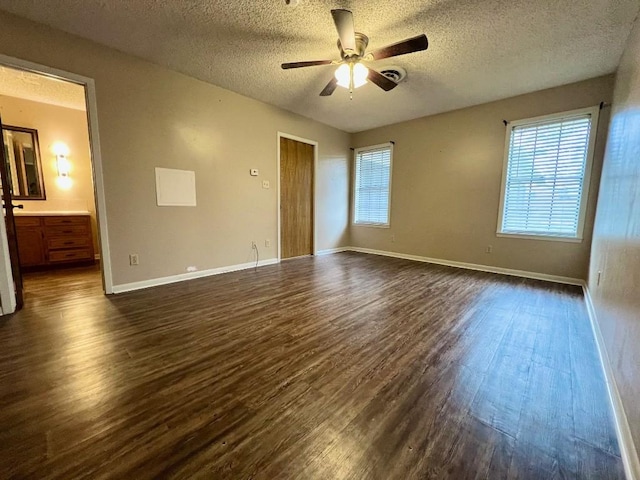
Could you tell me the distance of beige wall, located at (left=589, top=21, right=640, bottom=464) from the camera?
1266mm

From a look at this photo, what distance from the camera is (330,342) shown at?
6.76ft

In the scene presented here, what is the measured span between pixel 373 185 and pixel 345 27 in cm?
393

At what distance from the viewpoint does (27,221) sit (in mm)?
3914

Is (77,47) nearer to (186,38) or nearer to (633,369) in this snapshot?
(186,38)

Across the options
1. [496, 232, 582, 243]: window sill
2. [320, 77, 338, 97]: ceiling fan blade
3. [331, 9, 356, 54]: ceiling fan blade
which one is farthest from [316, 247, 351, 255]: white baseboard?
[331, 9, 356, 54]: ceiling fan blade

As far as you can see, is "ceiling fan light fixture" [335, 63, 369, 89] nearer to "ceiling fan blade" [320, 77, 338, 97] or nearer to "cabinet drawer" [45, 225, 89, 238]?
"ceiling fan blade" [320, 77, 338, 97]

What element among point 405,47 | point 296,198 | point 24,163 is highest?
point 405,47

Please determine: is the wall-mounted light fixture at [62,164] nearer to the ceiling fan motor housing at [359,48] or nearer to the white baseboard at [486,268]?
the ceiling fan motor housing at [359,48]

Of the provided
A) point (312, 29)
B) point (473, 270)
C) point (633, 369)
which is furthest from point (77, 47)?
point (473, 270)

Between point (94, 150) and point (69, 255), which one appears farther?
point (69, 255)

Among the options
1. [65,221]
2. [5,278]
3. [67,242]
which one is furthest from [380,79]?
[67,242]

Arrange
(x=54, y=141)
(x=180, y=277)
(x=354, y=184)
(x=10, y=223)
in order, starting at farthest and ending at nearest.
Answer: (x=354, y=184), (x=54, y=141), (x=180, y=277), (x=10, y=223)

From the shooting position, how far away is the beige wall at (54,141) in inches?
161

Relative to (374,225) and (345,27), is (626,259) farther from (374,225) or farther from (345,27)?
(374,225)
